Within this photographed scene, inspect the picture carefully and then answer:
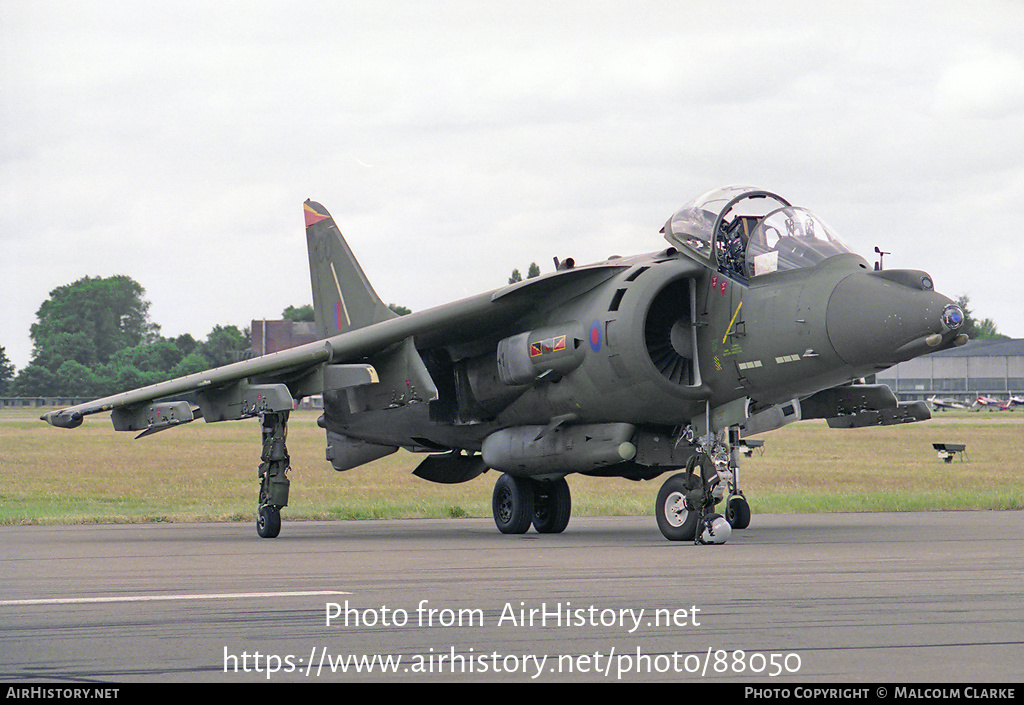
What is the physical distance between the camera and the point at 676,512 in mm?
13359

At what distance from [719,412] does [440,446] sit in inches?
197

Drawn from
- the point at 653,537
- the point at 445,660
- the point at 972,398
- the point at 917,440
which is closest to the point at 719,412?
the point at 653,537

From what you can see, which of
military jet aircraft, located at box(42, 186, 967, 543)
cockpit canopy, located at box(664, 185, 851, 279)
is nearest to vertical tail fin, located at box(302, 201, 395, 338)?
military jet aircraft, located at box(42, 186, 967, 543)

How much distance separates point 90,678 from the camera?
553 cm

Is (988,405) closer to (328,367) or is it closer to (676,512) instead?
(328,367)

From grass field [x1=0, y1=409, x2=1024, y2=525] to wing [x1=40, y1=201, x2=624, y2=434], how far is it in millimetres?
4261

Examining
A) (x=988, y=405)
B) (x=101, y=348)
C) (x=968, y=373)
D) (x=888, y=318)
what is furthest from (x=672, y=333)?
(x=968, y=373)

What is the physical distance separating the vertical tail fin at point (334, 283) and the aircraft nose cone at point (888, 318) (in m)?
8.51

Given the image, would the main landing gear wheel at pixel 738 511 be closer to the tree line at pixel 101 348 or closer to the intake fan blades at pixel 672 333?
the intake fan blades at pixel 672 333

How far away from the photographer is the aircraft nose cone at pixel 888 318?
11586mm

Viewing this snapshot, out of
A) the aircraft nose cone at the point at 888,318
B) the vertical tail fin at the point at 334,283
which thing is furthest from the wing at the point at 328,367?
the vertical tail fin at the point at 334,283

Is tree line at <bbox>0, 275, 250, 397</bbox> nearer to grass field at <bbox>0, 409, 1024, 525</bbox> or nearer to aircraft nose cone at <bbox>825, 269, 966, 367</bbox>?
grass field at <bbox>0, 409, 1024, 525</bbox>

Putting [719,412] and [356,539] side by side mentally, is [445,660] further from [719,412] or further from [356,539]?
[356,539]

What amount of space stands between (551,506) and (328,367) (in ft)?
10.7
